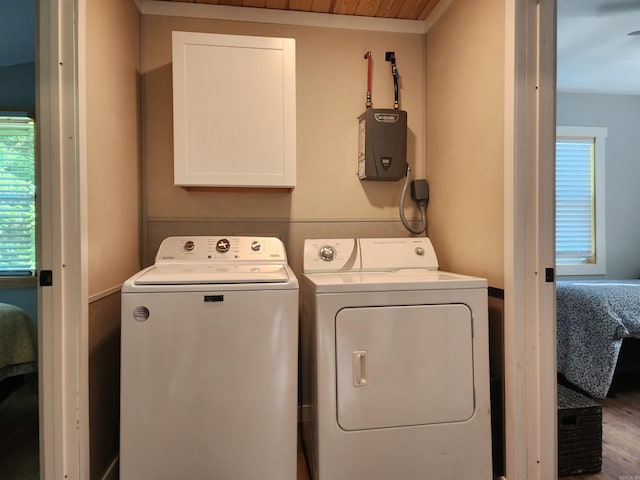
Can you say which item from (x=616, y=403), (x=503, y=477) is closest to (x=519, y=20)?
(x=503, y=477)

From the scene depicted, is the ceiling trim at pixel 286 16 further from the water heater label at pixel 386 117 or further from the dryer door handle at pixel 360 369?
the dryer door handle at pixel 360 369

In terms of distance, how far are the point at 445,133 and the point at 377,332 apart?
115 centimetres

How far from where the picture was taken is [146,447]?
1201 millimetres

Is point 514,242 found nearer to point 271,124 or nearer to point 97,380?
point 271,124

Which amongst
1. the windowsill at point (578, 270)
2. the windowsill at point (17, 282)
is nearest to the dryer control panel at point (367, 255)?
the windowsill at point (17, 282)

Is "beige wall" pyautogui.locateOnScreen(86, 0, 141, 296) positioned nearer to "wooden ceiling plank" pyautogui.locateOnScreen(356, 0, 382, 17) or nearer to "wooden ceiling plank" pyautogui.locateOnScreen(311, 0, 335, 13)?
"wooden ceiling plank" pyautogui.locateOnScreen(311, 0, 335, 13)

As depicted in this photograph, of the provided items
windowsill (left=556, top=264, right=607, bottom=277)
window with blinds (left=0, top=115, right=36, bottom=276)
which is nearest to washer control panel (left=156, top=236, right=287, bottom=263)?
window with blinds (left=0, top=115, right=36, bottom=276)

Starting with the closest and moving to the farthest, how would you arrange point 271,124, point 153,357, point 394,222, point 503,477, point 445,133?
point 153,357 → point 503,477 → point 271,124 → point 445,133 → point 394,222

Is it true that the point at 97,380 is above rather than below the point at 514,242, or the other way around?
below

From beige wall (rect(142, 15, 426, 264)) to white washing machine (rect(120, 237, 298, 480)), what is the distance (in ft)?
2.39

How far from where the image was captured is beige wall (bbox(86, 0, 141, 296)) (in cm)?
131

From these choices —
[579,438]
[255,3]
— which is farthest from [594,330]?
[255,3]

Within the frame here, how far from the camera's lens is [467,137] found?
1673mm

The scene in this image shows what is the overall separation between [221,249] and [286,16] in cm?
133
